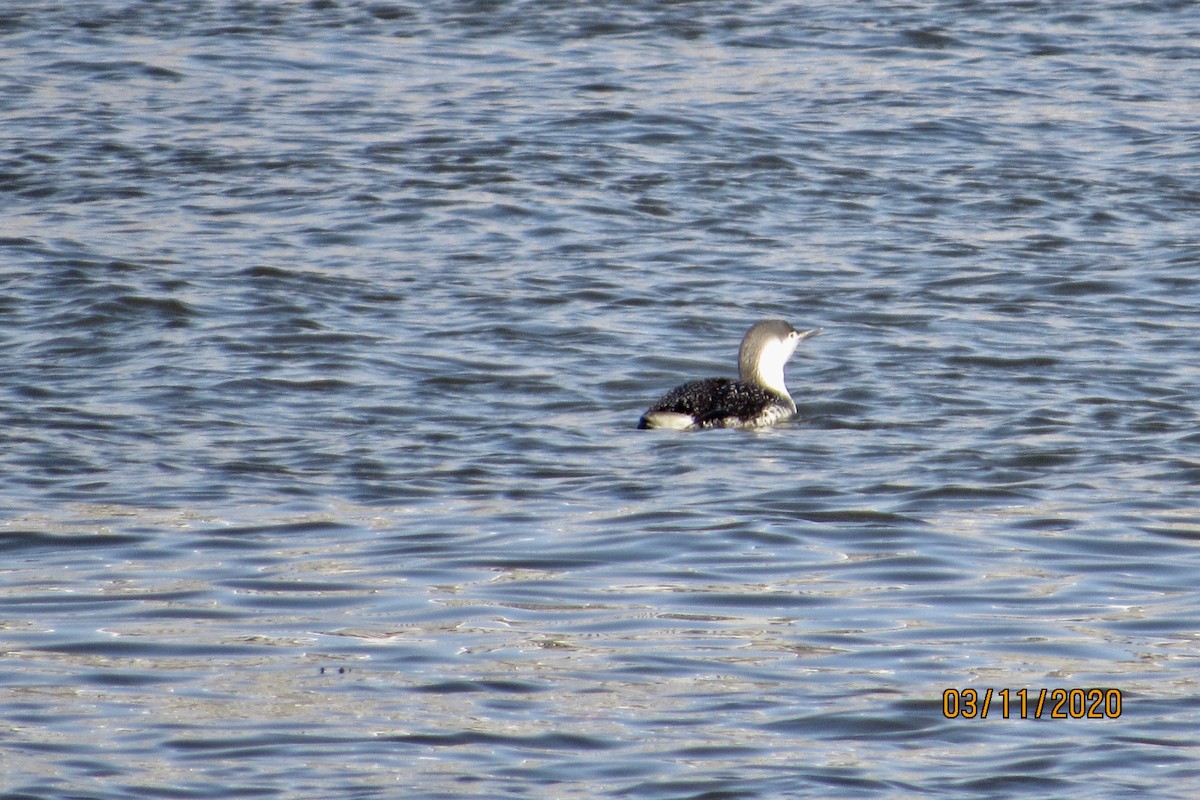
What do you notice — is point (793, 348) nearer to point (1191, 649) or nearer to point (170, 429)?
point (170, 429)

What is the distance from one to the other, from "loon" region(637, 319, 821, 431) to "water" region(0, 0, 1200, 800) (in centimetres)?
13

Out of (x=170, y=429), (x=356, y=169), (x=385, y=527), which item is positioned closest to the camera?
(x=385, y=527)

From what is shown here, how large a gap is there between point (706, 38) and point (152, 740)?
1661 centimetres

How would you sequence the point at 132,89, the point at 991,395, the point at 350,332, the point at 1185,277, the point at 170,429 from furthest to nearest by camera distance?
1. the point at 132,89
2. the point at 1185,277
3. the point at 350,332
4. the point at 991,395
5. the point at 170,429

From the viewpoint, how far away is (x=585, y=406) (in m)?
10.9

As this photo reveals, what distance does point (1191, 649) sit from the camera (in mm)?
6762

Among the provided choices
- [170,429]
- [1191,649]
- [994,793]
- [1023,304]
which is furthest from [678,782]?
[1023,304]
